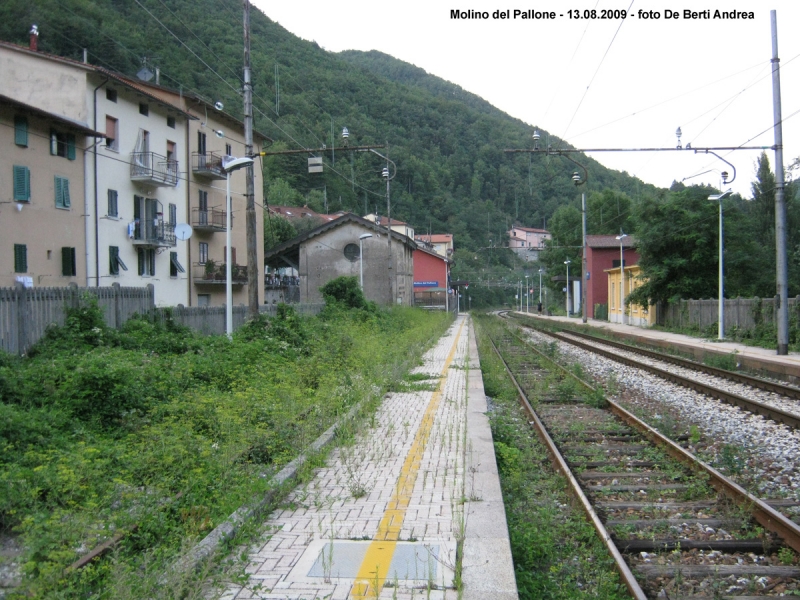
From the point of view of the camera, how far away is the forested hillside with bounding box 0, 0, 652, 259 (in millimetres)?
30375

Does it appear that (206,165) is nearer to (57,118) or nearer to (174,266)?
(174,266)

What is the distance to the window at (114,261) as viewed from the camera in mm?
32469

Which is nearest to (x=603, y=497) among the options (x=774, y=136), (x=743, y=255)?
(x=774, y=136)

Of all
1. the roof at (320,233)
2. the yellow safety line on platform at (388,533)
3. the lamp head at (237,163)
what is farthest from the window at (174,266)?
the yellow safety line on platform at (388,533)

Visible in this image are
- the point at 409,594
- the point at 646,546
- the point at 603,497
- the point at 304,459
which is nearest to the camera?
the point at 409,594

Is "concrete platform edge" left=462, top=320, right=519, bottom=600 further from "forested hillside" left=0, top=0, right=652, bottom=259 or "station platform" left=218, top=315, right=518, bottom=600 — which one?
"forested hillside" left=0, top=0, right=652, bottom=259

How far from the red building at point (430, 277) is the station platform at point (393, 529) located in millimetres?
58223

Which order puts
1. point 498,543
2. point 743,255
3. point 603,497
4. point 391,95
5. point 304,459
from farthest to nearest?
point 391,95, point 743,255, point 304,459, point 603,497, point 498,543

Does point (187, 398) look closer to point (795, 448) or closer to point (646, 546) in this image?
point (646, 546)

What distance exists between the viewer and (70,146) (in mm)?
29484

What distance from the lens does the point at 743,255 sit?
36219 millimetres

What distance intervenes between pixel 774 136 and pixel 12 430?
2042 centimetres

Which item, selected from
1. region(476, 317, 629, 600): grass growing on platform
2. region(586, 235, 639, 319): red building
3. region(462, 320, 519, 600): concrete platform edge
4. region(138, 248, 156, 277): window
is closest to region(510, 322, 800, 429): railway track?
region(476, 317, 629, 600): grass growing on platform

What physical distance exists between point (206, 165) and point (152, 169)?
21.3 feet
